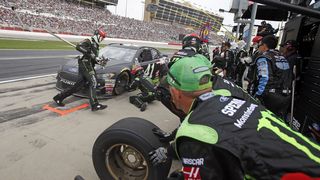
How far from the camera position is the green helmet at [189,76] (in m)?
1.82

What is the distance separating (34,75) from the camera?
29.5 feet

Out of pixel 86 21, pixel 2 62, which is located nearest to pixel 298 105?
pixel 2 62

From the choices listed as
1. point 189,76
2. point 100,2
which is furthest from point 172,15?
point 189,76

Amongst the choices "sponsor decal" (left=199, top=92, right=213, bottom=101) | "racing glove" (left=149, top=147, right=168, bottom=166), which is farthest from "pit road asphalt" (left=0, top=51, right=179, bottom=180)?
→ "sponsor decal" (left=199, top=92, right=213, bottom=101)

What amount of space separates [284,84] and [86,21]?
52758 millimetres

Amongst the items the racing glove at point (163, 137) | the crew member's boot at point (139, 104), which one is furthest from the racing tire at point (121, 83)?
the racing glove at point (163, 137)

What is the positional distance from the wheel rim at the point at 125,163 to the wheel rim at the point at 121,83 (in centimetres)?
422

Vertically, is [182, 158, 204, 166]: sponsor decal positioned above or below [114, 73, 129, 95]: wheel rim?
above

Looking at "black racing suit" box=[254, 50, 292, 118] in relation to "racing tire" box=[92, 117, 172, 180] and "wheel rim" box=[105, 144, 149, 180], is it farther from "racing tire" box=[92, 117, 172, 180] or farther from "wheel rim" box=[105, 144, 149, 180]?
"wheel rim" box=[105, 144, 149, 180]

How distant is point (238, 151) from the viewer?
1.33 meters

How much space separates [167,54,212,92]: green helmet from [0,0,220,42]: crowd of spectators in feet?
103

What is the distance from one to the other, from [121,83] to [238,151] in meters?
6.28

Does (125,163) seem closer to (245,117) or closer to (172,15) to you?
(245,117)

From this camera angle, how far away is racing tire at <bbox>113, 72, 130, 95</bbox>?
7172 millimetres
